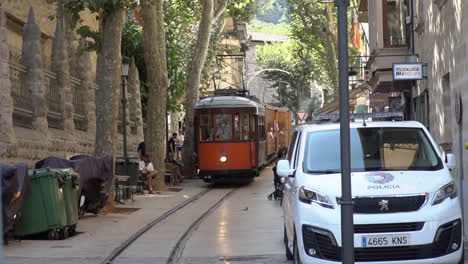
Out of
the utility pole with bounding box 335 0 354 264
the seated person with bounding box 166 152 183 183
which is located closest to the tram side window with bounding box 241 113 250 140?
the seated person with bounding box 166 152 183 183

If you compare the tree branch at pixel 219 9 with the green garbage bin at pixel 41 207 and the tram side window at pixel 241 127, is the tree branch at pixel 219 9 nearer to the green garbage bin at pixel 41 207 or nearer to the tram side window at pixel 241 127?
the tram side window at pixel 241 127

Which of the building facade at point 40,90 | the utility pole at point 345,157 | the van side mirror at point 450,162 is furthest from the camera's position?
the building facade at point 40,90

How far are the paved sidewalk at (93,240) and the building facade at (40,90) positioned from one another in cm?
230

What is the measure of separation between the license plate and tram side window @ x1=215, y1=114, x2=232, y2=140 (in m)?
22.8

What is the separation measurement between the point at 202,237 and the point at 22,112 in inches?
279

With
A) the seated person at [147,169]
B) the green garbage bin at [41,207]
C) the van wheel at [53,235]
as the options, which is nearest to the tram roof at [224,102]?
the seated person at [147,169]

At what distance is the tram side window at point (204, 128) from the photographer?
32.3 meters

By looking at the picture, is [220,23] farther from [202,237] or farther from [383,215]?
[383,215]

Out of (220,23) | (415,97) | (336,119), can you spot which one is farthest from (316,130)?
(220,23)

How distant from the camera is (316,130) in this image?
1093cm

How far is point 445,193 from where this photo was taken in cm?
973

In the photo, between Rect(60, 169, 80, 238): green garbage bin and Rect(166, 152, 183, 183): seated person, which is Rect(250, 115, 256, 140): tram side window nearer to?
Rect(166, 152, 183, 183): seated person

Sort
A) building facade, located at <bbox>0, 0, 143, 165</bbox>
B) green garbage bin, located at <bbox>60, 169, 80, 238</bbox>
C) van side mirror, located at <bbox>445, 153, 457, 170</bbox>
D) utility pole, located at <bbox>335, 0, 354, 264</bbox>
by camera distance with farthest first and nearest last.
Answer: building facade, located at <bbox>0, 0, 143, 165</bbox> < green garbage bin, located at <bbox>60, 169, 80, 238</bbox> < van side mirror, located at <bbox>445, 153, 457, 170</bbox> < utility pole, located at <bbox>335, 0, 354, 264</bbox>

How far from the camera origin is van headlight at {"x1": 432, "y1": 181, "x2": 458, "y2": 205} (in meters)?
9.59
